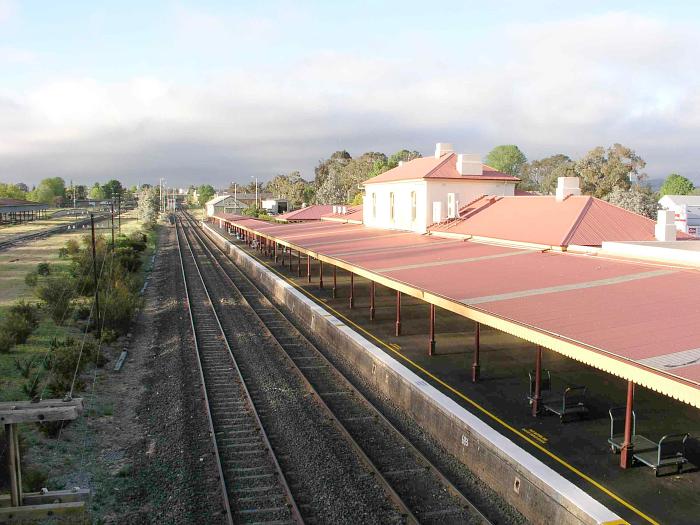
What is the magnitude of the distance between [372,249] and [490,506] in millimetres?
14459

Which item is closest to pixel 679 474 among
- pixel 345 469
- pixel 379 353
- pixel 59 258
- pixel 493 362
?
pixel 345 469

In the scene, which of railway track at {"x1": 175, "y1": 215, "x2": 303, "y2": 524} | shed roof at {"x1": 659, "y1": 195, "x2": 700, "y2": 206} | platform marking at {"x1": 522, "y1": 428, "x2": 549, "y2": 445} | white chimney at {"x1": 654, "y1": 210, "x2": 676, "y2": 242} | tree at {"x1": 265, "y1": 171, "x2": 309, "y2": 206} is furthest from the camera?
tree at {"x1": 265, "y1": 171, "x2": 309, "y2": 206}

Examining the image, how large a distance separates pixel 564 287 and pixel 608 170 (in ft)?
135

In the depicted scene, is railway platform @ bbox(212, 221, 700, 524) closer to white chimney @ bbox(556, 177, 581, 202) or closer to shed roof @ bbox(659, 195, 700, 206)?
white chimney @ bbox(556, 177, 581, 202)

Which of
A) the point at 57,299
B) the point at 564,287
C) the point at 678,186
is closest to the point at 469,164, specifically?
the point at 564,287

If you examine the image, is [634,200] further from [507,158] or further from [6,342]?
[507,158]

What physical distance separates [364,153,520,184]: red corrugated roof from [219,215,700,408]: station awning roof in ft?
25.7

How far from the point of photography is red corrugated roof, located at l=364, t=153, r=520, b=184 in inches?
1050

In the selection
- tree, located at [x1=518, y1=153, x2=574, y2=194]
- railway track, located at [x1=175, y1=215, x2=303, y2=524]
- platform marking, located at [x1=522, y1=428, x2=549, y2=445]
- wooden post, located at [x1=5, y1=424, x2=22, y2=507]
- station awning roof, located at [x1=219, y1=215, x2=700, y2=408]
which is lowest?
railway track, located at [x1=175, y1=215, x2=303, y2=524]

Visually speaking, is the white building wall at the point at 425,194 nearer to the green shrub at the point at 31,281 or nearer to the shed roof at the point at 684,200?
the green shrub at the point at 31,281

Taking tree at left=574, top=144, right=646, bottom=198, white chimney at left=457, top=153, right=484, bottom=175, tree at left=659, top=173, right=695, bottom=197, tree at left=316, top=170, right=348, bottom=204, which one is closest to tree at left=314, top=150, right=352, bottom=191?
tree at left=316, top=170, right=348, bottom=204

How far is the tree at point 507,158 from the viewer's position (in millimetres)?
128663

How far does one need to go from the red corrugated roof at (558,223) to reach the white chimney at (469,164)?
142 inches

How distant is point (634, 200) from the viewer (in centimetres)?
4356
